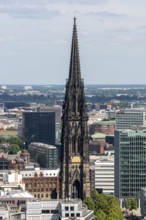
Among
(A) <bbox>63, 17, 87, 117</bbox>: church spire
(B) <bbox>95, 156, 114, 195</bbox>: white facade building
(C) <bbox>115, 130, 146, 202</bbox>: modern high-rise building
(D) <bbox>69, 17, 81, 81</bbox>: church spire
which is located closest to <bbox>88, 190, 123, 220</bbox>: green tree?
(A) <bbox>63, 17, 87, 117</bbox>: church spire

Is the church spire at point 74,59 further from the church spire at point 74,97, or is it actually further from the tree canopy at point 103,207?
the tree canopy at point 103,207

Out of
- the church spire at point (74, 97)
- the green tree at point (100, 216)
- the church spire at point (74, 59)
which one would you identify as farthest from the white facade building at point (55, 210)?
the church spire at point (74, 59)

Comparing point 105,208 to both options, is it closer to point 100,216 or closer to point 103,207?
point 103,207

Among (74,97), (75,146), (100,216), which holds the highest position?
(74,97)

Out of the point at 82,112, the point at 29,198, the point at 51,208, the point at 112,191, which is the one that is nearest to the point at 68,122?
the point at 82,112

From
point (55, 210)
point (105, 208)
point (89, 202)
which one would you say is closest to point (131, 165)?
point (105, 208)

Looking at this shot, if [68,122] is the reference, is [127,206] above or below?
below

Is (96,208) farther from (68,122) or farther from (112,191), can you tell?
(112,191)
